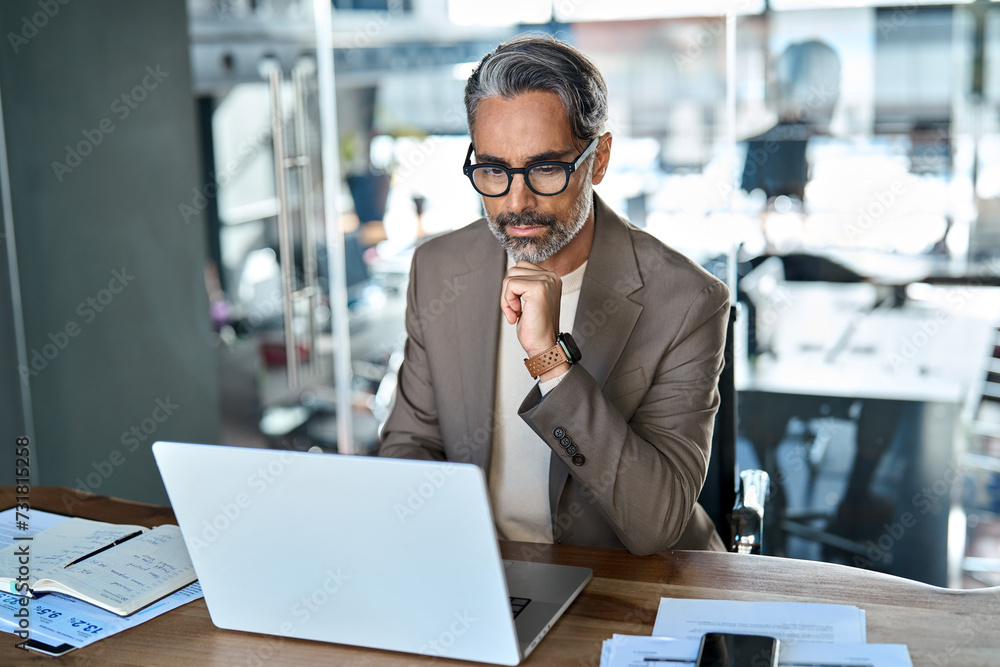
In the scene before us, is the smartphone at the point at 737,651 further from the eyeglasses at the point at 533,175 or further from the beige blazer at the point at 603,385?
the eyeglasses at the point at 533,175

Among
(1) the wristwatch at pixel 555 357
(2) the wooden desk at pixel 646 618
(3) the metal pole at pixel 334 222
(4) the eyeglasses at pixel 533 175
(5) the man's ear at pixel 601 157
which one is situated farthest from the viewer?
(3) the metal pole at pixel 334 222

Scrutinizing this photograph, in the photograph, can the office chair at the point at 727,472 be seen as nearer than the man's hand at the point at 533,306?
No

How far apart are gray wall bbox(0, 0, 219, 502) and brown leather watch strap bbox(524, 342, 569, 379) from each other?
206 centimetres

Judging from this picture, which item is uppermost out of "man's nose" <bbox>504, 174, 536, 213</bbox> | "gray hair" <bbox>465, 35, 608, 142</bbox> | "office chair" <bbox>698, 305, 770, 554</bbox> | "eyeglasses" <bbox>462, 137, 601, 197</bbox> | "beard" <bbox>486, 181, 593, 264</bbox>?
"gray hair" <bbox>465, 35, 608, 142</bbox>

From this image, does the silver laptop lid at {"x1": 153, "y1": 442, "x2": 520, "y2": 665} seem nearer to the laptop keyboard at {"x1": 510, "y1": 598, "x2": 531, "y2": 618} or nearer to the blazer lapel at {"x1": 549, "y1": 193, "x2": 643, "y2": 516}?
the laptop keyboard at {"x1": 510, "y1": 598, "x2": 531, "y2": 618}

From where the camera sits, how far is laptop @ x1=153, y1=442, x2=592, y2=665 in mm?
1068

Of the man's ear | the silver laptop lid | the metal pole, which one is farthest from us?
the metal pole

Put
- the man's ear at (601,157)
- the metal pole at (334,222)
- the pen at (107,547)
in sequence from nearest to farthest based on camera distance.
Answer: the pen at (107,547), the man's ear at (601,157), the metal pole at (334,222)

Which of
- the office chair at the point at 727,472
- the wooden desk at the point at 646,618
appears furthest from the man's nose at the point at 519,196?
the wooden desk at the point at 646,618

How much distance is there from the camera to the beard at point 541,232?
1798mm

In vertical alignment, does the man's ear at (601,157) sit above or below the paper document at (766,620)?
above

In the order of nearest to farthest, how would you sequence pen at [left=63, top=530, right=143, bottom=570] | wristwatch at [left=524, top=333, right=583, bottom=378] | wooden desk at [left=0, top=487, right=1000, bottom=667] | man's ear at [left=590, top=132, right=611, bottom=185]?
wooden desk at [left=0, top=487, right=1000, bottom=667] < pen at [left=63, top=530, right=143, bottom=570] < wristwatch at [left=524, top=333, right=583, bottom=378] < man's ear at [left=590, top=132, right=611, bottom=185]

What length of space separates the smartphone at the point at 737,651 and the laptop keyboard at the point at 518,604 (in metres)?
0.26

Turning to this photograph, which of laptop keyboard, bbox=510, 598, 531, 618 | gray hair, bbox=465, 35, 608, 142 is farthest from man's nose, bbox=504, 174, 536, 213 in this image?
laptop keyboard, bbox=510, 598, 531, 618
